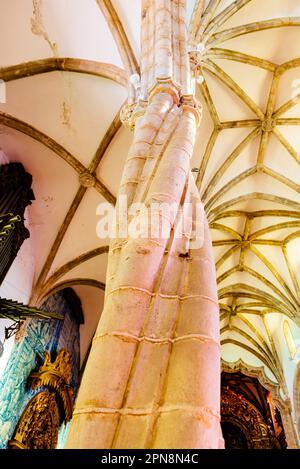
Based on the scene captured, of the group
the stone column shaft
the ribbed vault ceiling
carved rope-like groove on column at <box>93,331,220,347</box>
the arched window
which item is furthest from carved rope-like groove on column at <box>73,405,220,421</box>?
the arched window

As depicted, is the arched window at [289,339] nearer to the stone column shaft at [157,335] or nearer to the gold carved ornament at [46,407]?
the gold carved ornament at [46,407]

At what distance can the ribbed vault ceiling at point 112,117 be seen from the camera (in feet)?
20.9

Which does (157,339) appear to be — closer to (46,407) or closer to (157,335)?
(157,335)

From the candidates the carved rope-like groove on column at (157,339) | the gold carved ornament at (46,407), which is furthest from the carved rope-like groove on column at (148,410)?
the gold carved ornament at (46,407)

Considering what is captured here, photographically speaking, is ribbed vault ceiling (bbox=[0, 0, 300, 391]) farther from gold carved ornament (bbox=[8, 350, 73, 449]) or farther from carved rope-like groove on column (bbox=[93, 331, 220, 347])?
carved rope-like groove on column (bbox=[93, 331, 220, 347])

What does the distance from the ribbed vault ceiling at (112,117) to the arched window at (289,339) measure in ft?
7.45

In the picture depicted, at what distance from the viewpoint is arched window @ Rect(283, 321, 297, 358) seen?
1293 cm

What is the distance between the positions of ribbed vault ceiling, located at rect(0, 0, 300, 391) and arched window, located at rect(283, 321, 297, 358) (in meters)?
2.27

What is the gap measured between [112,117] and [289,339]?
11705mm

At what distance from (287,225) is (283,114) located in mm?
3909

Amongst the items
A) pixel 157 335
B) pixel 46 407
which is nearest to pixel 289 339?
pixel 46 407

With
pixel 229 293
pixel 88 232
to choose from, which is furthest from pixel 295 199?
pixel 88 232

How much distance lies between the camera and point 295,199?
9.95m

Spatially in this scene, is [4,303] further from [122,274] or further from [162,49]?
[162,49]
